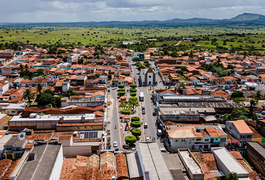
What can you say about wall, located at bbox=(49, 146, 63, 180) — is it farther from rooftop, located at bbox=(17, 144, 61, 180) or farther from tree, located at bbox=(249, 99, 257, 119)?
tree, located at bbox=(249, 99, 257, 119)

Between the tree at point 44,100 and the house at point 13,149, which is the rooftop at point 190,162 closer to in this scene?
the house at point 13,149

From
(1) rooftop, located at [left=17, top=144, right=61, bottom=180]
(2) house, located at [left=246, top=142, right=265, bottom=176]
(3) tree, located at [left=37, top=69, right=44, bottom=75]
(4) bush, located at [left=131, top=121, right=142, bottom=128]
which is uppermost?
(3) tree, located at [left=37, top=69, right=44, bottom=75]

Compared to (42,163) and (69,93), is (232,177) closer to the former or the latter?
(42,163)

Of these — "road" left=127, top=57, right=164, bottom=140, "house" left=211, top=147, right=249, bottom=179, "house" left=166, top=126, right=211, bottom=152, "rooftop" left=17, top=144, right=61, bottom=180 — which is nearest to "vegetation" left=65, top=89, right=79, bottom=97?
"road" left=127, top=57, right=164, bottom=140

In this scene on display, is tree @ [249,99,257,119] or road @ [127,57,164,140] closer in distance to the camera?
road @ [127,57,164,140]

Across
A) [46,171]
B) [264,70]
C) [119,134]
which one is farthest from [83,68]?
[264,70]

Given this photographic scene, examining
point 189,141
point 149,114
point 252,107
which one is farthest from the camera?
point 149,114

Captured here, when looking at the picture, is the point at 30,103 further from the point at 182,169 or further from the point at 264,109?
the point at 264,109

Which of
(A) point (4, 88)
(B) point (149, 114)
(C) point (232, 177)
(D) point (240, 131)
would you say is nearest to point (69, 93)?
(A) point (4, 88)

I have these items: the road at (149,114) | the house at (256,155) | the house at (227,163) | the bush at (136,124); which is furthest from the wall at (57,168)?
the house at (256,155)
